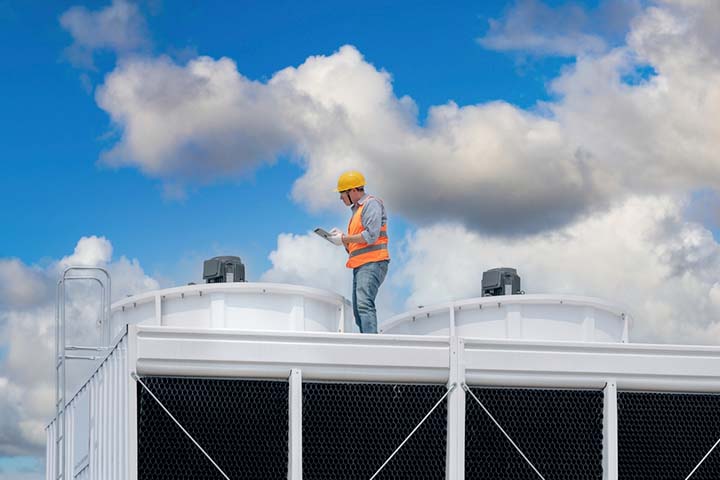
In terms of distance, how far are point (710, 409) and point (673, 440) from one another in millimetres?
537

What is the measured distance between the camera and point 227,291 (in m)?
14.0

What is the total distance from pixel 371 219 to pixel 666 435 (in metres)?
3.89

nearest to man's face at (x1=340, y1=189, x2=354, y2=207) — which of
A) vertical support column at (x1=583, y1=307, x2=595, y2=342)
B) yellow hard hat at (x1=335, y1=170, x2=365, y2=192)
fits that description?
yellow hard hat at (x1=335, y1=170, x2=365, y2=192)

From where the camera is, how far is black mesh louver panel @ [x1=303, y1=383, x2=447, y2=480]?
11188 millimetres

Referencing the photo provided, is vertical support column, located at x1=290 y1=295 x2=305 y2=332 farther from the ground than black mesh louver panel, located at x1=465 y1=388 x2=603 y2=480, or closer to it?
farther from the ground

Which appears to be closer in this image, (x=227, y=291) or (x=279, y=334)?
(x=279, y=334)

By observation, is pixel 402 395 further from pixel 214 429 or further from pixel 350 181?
pixel 350 181

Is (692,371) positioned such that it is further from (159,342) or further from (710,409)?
(159,342)

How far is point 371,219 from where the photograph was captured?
42.2 feet

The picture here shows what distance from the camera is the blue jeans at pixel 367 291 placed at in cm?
1277

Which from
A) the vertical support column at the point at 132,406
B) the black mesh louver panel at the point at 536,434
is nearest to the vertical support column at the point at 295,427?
the vertical support column at the point at 132,406

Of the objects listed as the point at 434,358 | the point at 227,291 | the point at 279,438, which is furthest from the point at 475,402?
the point at 227,291

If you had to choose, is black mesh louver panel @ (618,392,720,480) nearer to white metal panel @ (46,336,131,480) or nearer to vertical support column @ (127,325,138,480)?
vertical support column @ (127,325,138,480)

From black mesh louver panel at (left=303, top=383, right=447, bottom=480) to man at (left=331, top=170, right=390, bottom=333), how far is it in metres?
1.47
